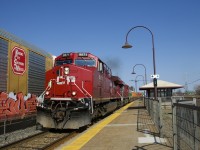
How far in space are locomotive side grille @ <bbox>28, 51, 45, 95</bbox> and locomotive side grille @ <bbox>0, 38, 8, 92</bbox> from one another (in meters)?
3.89

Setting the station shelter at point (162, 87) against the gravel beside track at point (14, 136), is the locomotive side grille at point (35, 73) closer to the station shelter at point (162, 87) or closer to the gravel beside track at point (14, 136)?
the gravel beside track at point (14, 136)

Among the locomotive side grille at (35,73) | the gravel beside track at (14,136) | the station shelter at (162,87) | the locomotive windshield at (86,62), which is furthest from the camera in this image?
the station shelter at (162,87)

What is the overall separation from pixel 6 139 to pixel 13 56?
7016 millimetres

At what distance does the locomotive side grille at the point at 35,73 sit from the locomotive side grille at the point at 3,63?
3.89 meters

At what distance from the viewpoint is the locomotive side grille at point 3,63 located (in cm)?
1625

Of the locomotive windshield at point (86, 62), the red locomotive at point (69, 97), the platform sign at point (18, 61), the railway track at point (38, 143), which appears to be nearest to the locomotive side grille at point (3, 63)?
the platform sign at point (18, 61)

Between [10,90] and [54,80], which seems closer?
[54,80]

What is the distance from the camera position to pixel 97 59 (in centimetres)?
1675

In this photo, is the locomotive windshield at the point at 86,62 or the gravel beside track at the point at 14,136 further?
the locomotive windshield at the point at 86,62

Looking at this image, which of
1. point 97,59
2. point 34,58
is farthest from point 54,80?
point 34,58

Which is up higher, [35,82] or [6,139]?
[35,82]

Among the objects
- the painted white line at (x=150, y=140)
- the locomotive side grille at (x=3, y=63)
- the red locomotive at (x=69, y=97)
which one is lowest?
the painted white line at (x=150, y=140)

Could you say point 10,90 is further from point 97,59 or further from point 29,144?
point 29,144

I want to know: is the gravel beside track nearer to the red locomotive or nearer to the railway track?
the railway track
